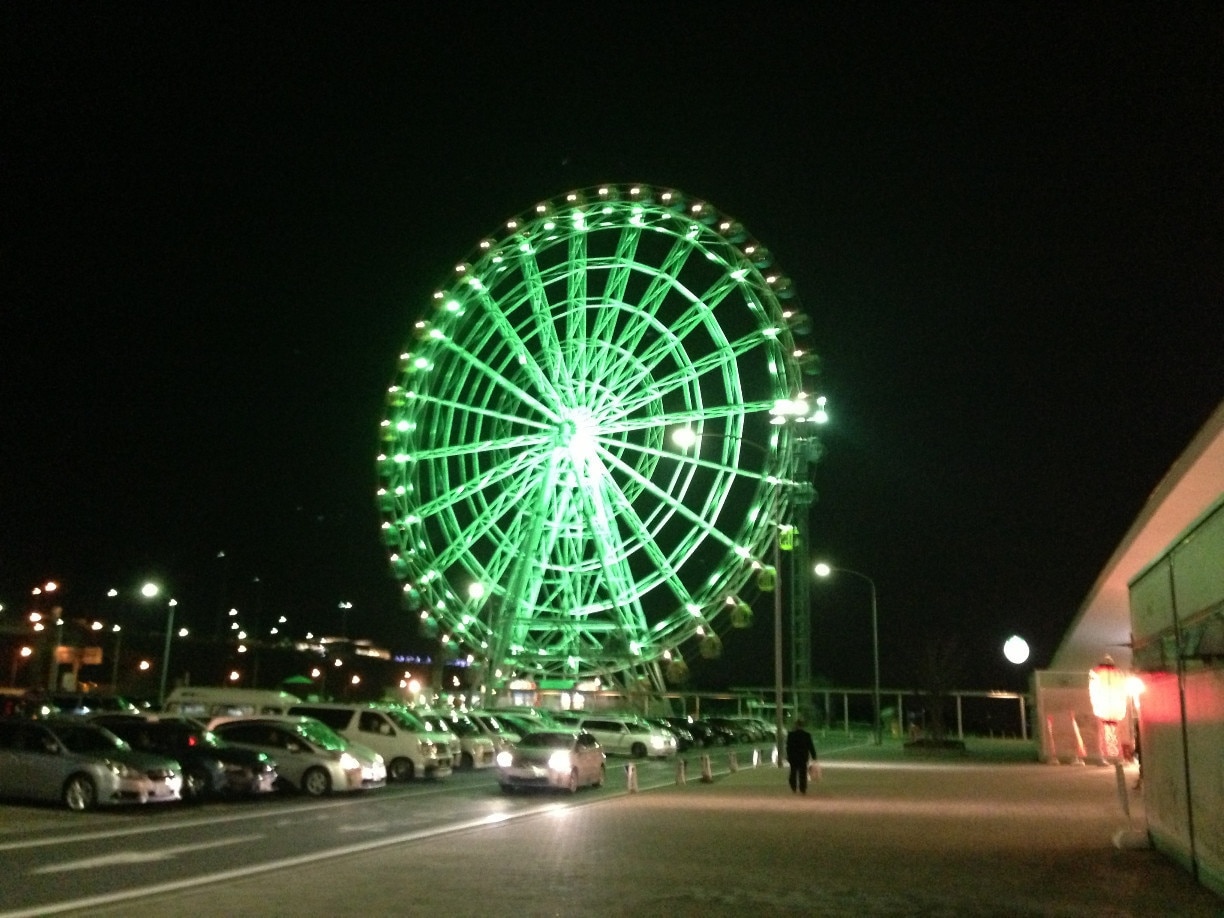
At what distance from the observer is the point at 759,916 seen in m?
9.93

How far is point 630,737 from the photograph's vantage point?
40.7 meters

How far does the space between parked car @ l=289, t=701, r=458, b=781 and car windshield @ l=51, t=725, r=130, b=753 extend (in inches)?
297

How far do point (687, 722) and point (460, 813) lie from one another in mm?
30287

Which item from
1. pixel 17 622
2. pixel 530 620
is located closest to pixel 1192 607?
pixel 530 620

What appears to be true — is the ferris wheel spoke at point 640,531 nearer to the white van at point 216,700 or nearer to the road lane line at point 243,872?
the white van at point 216,700

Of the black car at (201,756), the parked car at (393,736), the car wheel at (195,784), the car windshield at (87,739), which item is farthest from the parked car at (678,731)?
the car windshield at (87,739)

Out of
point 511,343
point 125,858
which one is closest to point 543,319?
point 511,343

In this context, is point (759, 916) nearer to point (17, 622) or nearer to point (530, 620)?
point (530, 620)

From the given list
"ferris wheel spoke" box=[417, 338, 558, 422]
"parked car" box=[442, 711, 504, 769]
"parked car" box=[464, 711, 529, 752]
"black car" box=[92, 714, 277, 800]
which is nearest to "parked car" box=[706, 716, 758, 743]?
"parked car" box=[464, 711, 529, 752]

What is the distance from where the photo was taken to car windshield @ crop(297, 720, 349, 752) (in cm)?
2298

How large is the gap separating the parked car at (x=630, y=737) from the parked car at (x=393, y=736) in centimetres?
1300

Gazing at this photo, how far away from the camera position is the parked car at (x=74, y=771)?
719 inches

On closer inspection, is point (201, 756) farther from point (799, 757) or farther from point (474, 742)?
point (474, 742)

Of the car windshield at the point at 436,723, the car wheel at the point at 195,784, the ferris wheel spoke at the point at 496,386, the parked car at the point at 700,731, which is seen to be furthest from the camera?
the parked car at the point at 700,731
